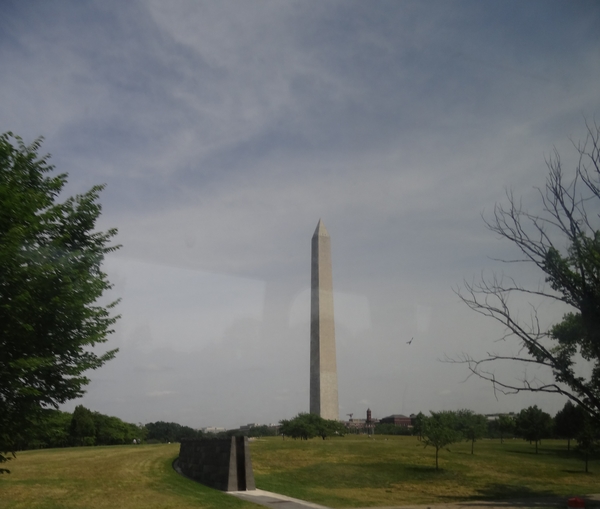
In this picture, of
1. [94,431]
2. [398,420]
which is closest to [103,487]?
[94,431]

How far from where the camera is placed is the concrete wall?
73.4 ft

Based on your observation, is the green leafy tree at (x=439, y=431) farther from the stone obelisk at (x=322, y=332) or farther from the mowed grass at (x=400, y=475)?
the stone obelisk at (x=322, y=332)

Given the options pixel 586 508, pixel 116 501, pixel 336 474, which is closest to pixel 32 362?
pixel 116 501

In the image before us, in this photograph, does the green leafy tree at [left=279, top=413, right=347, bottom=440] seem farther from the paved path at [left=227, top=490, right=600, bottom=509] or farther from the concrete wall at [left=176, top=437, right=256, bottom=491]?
the paved path at [left=227, top=490, right=600, bottom=509]

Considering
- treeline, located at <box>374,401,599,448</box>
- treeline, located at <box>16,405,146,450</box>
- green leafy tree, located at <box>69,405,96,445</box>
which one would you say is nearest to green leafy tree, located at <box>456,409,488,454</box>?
treeline, located at <box>374,401,599,448</box>

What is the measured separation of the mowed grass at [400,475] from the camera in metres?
23.7

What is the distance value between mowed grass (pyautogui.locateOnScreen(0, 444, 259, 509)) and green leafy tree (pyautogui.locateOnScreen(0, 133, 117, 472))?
541 cm

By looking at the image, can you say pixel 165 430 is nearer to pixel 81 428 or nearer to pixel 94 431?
pixel 94 431

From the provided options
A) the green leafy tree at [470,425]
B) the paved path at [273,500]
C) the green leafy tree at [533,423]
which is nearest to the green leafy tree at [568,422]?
the green leafy tree at [533,423]

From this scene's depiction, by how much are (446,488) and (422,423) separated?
25.7ft

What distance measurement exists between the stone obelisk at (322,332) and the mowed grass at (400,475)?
987cm

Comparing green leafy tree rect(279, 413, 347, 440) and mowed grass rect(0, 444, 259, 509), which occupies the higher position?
green leafy tree rect(279, 413, 347, 440)

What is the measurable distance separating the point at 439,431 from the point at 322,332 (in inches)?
717

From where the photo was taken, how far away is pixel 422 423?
34062 millimetres
